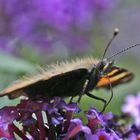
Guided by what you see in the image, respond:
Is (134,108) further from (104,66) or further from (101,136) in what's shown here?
(101,136)

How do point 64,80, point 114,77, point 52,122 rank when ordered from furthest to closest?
point 114,77 → point 64,80 → point 52,122

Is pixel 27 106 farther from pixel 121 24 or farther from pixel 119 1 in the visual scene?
pixel 121 24

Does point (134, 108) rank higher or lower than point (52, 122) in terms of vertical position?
higher

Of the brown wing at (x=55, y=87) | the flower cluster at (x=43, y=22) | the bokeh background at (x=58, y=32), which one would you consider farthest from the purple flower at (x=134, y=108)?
the flower cluster at (x=43, y=22)

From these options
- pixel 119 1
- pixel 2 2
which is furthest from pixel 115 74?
pixel 119 1

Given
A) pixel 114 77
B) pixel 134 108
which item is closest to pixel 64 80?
pixel 114 77

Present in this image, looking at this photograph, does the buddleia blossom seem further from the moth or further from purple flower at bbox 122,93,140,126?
purple flower at bbox 122,93,140,126
